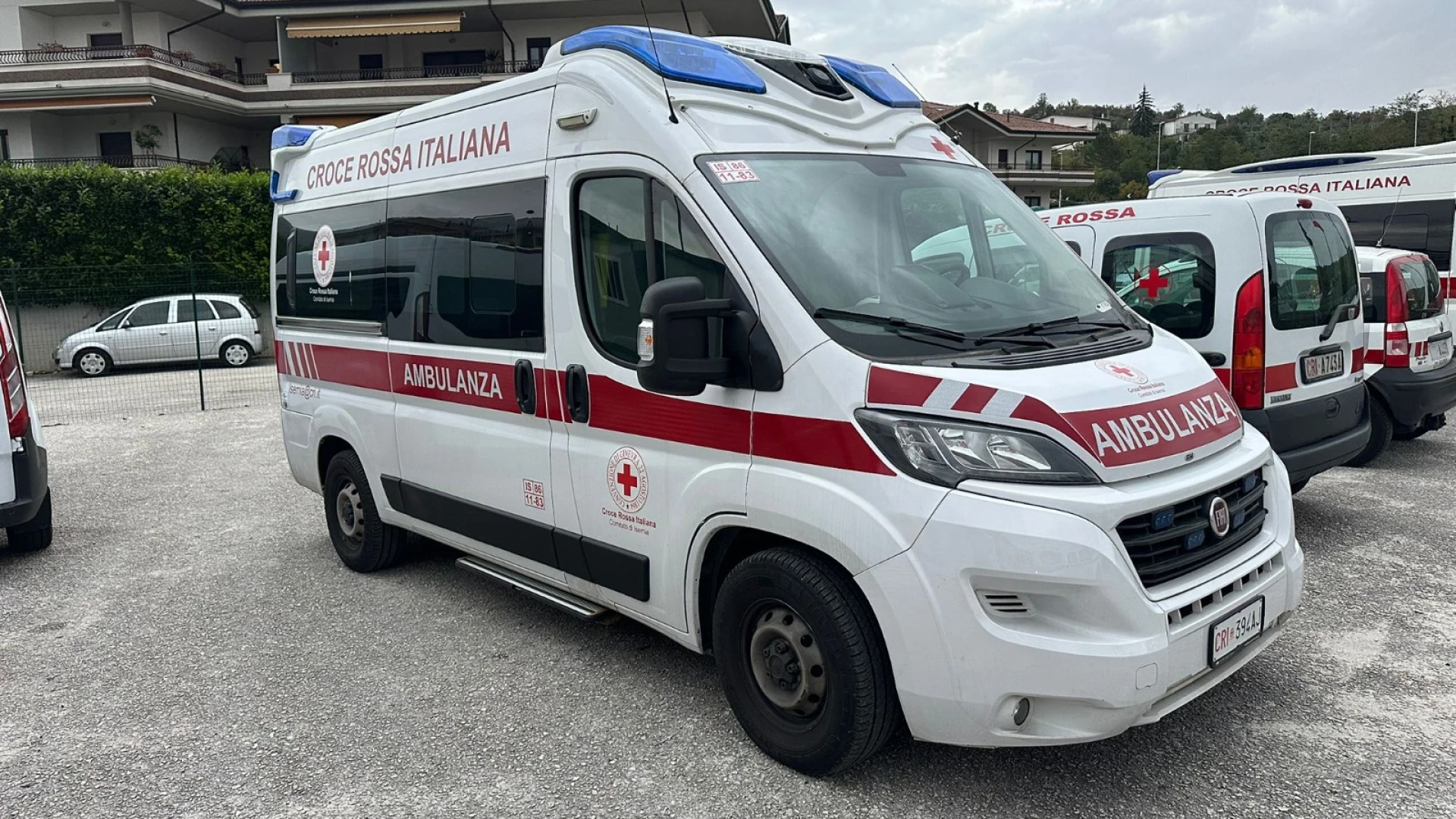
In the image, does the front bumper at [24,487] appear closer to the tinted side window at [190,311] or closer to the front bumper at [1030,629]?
the front bumper at [1030,629]

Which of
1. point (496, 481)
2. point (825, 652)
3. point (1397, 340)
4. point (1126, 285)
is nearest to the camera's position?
point (825, 652)

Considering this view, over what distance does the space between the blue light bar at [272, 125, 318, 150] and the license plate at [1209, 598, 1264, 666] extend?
18.2 ft

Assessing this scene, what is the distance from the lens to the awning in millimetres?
30812

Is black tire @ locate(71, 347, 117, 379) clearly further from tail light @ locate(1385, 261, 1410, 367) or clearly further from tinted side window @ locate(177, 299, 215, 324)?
tail light @ locate(1385, 261, 1410, 367)

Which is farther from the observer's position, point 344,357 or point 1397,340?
point 1397,340

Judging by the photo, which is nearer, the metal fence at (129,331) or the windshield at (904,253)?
the windshield at (904,253)

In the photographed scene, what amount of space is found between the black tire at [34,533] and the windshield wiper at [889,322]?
18.6 ft

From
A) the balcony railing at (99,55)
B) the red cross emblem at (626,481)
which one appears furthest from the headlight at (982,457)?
the balcony railing at (99,55)

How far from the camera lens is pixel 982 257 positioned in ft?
12.0

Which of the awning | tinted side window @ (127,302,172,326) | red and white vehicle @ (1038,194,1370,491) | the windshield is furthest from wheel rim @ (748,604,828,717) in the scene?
the awning

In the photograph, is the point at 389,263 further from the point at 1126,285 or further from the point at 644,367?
the point at 1126,285

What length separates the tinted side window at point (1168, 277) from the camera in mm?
5461

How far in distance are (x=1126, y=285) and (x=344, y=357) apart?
14.8 feet

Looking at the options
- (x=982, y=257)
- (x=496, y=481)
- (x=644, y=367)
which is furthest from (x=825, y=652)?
(x=496, y=481)
